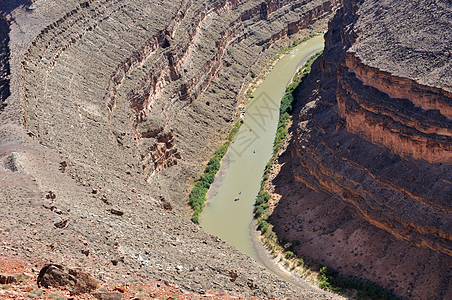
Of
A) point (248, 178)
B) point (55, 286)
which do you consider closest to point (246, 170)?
point (248, 178)

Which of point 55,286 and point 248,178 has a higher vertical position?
point 55,286

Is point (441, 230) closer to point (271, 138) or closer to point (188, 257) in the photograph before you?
point (188, 257)

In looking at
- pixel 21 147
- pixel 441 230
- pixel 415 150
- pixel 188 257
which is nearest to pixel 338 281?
pixel 441 230

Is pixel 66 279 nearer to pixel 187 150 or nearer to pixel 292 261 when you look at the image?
pixel 292 261

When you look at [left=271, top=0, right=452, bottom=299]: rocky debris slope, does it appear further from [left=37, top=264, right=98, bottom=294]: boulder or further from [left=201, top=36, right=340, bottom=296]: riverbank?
[left=37, top=264, right=98, bottom=294]: boulder

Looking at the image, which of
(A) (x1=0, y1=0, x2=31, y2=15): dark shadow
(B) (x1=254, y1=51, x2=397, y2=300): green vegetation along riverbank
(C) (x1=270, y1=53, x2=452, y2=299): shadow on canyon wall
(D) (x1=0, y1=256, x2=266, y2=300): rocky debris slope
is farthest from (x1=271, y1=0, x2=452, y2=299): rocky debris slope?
(A) (x1=0, y1=0, x2=31, y2=15): dark shadow

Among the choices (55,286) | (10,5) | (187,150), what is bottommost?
(187,150)
